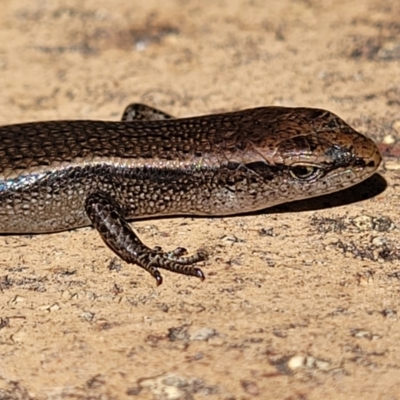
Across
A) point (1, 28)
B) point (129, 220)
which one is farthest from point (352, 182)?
point (1, 28)

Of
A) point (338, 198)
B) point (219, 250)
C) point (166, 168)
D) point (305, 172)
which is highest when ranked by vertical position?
point (305, 172)

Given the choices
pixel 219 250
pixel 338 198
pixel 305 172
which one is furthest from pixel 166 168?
pixel 338 198

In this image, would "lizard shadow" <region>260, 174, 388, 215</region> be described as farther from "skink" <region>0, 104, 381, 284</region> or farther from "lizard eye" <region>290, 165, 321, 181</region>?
"lizard eye" <region>290, 165, 321, 181</region>

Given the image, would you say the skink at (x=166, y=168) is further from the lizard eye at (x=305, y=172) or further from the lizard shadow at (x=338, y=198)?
the lizard shadow at (x=338, y=198)

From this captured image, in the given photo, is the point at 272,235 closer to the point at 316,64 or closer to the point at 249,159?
the point at 249,159

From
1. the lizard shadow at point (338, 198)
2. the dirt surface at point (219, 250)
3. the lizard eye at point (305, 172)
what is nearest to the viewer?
the dirt surface at point (219, 250)

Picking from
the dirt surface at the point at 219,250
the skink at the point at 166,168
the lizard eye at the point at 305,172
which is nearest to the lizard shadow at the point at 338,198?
the dirt surface at the point at 219,250

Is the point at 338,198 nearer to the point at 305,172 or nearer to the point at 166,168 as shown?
the point at 305,172
